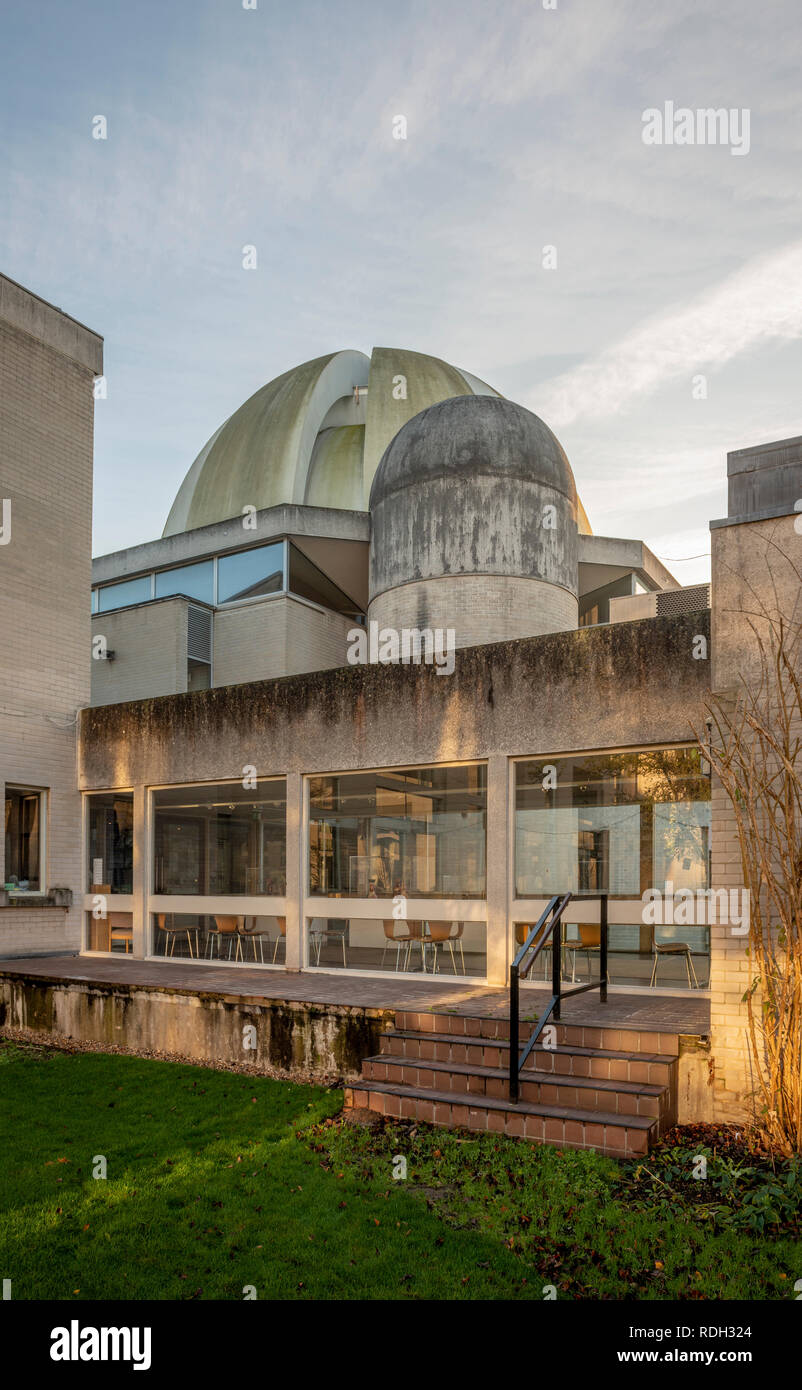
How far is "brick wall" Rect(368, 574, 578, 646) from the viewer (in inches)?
657

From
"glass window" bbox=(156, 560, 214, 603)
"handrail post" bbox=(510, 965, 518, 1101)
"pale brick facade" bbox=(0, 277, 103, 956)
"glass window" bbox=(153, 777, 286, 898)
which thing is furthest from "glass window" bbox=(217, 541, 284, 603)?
"handrail post" bbox=(510, 965, 518, 1101)

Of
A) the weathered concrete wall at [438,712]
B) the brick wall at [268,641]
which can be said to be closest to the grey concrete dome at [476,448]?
the brick wall at [268,641]

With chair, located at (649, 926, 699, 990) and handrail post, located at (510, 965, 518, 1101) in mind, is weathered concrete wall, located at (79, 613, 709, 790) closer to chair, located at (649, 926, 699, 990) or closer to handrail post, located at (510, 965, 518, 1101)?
chair, located at (649, 926, 699, 990)

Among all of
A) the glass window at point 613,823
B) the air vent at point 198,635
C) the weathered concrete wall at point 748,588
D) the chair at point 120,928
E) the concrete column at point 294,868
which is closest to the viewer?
the weathered concrete wall at point 748,588

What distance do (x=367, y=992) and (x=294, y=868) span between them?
221 centimetres

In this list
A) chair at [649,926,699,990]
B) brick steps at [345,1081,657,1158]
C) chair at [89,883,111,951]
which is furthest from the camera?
chair at [89,883,111,951]

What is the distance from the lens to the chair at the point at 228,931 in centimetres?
1124

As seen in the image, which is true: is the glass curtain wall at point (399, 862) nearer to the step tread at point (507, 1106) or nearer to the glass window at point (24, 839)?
the step tread at point (507, 1106)

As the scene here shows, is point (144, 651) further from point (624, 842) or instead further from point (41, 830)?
point (624, 842)

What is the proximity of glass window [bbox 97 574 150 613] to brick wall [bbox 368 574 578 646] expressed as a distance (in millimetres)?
6658

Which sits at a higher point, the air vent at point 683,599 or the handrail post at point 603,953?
the air vent at point 683,599
